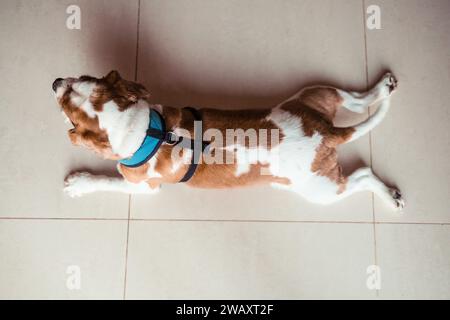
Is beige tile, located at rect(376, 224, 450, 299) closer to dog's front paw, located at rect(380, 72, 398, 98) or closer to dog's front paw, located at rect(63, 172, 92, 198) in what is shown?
dog's front paw, located at rect(380, 72, 398, 98)

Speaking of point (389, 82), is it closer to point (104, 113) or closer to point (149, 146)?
point (149, 146)

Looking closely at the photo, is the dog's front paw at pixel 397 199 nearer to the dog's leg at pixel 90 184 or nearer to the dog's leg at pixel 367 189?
the dog's leg at pixel 367 189

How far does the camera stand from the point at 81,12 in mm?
2611

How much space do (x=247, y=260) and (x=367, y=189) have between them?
97 cm

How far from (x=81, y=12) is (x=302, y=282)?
8.26 feet

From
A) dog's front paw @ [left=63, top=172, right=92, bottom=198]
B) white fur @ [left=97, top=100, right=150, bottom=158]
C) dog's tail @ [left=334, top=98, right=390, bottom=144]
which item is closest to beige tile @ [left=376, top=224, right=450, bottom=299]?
dog's tail @ [left=334, top=98, right=390, bottom=144]

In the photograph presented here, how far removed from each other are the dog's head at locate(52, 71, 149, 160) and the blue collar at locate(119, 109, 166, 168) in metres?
0.04

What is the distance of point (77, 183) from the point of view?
238 cm

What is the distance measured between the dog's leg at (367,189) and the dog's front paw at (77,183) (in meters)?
1.47

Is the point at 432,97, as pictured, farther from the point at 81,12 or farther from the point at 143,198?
the point at 81,12

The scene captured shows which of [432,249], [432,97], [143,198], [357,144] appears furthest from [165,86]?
[432,249]

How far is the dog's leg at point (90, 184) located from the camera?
232 centimetres

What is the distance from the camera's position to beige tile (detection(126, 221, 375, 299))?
2.43 metres

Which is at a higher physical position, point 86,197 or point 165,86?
point 165,86
